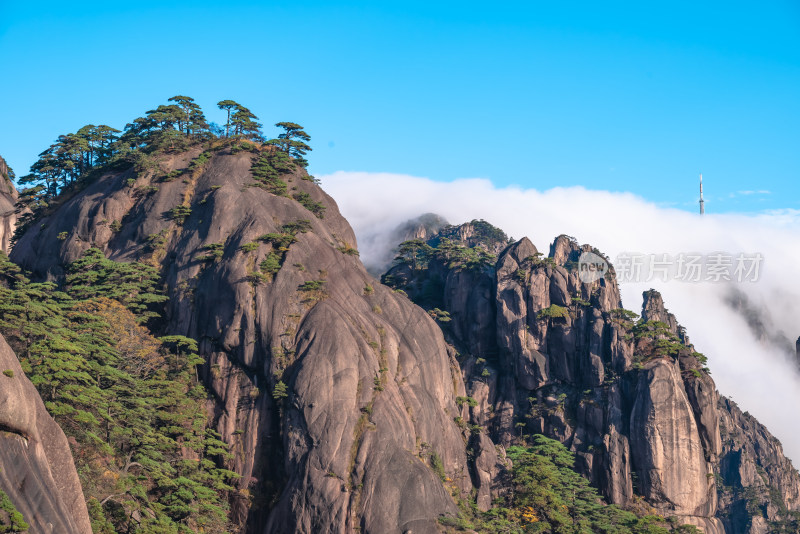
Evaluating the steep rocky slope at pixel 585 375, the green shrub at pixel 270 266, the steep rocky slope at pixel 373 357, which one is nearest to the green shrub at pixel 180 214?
the steep rocky slope at pixel 373 357

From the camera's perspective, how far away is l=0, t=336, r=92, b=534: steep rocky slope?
34.6m

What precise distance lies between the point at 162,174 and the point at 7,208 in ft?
125

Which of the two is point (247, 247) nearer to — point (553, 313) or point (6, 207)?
point (553, 313)

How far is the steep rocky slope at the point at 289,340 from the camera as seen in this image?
214 feet

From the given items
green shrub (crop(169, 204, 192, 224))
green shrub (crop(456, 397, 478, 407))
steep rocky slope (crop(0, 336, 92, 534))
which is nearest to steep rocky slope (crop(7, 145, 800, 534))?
green shrub (crop(169, 204, 192, 224))

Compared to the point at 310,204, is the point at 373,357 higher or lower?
lower

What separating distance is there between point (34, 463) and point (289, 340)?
3791 centimetres

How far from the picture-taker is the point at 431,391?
79.8m

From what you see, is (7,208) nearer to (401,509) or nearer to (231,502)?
(231,502)

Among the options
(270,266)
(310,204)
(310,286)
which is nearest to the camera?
(310,286)

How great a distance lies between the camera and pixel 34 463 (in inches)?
1427

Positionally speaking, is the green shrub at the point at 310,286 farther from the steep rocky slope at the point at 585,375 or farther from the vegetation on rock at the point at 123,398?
the steep rocky slope at the point at 585,375

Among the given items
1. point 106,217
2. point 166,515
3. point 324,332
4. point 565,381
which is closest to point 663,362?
point 565,381

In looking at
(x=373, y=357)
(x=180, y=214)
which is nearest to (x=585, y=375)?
(x=373, y=357)
